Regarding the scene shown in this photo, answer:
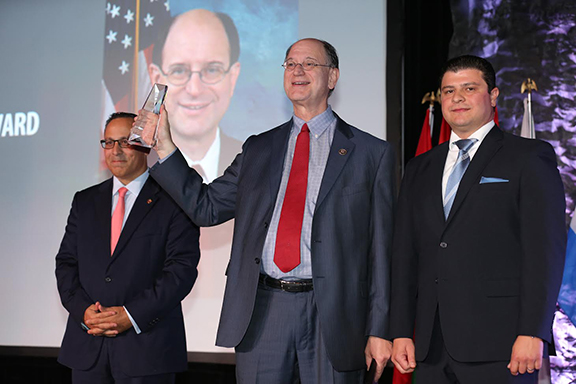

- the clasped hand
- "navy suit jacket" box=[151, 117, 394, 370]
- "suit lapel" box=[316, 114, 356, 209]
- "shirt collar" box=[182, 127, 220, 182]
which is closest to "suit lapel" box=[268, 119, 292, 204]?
"navy suit jacket" box=[151, 117, 394, 370]

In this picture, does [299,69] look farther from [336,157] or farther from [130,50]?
[130,50]

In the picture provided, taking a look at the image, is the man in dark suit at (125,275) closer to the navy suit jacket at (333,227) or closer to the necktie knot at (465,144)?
the navy suit jacket at (333,227)

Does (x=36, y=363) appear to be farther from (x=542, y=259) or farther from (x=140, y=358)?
(x=542, y=259)

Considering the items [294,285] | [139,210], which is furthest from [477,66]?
[139,210]

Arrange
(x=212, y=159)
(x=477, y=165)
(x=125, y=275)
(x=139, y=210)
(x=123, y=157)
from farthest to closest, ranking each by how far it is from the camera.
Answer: (x=212, y=159), (x=123, y=157), (x=139, y=210), (x=125, y=275), (x=477, y=165)

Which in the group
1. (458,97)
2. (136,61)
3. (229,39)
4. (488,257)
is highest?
(229,39)

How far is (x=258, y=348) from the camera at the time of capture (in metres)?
2.15

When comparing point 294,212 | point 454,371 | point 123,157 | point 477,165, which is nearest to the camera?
point 454,371

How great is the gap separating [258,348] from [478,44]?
2.99 meters

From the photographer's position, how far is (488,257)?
1.98 metres

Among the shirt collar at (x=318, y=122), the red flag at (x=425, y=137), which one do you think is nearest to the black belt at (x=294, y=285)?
the shirt collar at (x=318, y=122)

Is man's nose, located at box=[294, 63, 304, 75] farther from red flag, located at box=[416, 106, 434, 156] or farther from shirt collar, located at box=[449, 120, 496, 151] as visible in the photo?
red flag, located at box=[416, 106, 434, 156]

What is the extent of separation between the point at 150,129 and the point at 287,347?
932 mm

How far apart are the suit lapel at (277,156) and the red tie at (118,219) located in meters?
0.94
